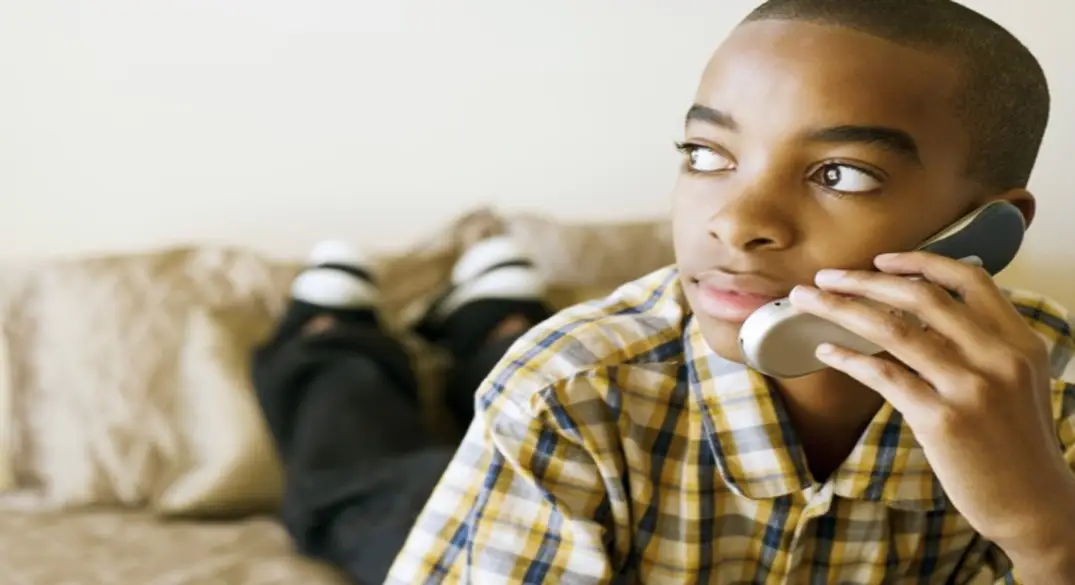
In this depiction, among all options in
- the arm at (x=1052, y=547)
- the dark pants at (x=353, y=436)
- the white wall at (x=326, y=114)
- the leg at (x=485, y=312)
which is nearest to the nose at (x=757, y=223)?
the arm at (x=1052, y=547)

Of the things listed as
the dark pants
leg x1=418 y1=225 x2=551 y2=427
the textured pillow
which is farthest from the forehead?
the textured pillow

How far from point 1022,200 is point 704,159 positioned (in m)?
0.24

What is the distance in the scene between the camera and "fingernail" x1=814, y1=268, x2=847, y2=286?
24.0 inches

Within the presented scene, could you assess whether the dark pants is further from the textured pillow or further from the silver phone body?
the silver phone body

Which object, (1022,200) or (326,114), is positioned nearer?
(1022,200)

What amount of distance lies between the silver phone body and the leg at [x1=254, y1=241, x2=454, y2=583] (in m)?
0.55

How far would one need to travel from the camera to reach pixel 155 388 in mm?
1380

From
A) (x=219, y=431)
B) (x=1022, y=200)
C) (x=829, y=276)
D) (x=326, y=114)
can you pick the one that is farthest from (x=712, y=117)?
(x=326, y=114)

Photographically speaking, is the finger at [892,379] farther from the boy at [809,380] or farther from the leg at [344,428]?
the leg at [344,428]

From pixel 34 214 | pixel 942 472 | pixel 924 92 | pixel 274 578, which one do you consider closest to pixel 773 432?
pixel 942 472

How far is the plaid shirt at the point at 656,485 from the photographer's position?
74cm

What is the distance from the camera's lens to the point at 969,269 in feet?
2.01

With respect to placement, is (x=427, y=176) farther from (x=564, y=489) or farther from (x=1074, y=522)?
(x=1074, y=522)

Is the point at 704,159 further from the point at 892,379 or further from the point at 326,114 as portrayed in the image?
the point at 326,114
